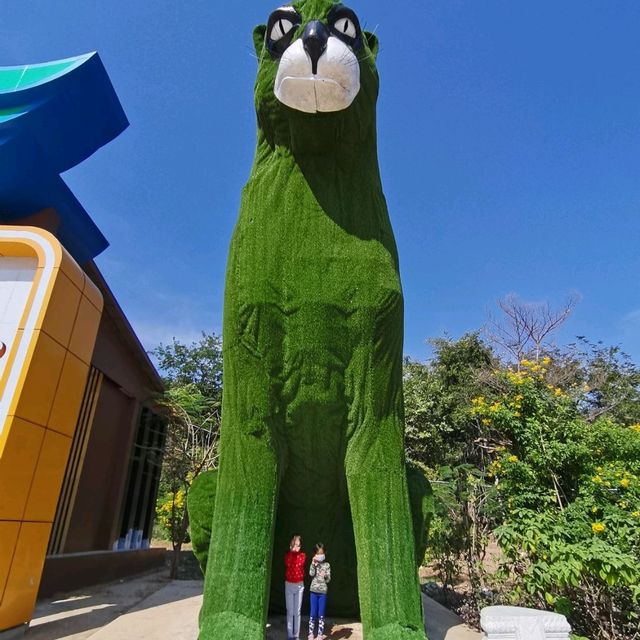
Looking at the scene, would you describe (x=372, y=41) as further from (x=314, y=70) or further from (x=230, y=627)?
(x=230, y=627)

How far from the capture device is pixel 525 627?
3346 mm

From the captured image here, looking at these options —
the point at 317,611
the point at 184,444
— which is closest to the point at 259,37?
the point at 317,611

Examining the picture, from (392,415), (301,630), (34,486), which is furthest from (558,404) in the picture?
(34,486)

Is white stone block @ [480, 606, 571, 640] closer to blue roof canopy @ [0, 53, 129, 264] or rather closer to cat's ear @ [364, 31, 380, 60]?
cat's ear @ [364, 31, 380, 60]

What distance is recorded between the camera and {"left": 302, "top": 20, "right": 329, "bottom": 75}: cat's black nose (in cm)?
288

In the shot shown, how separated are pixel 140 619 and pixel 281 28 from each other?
5036 mm

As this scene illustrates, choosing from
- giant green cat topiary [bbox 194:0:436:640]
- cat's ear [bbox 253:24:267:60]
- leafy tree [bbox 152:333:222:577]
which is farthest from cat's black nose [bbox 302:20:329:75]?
leafy tree [bbox 152:333:222:577]

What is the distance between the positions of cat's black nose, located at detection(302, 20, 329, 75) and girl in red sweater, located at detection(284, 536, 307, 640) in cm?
325

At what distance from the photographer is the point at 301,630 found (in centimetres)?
381

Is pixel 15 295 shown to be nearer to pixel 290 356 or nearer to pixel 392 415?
pixel 290 356

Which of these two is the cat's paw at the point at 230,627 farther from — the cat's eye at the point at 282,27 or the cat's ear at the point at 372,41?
the cat's ear at the point at 372,41

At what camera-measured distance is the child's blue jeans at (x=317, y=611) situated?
366cm

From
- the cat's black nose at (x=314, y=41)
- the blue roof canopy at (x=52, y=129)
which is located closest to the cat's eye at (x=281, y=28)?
the cat's black nose at (x=314, y=41)

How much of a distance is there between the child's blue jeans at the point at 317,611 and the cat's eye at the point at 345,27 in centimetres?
394
